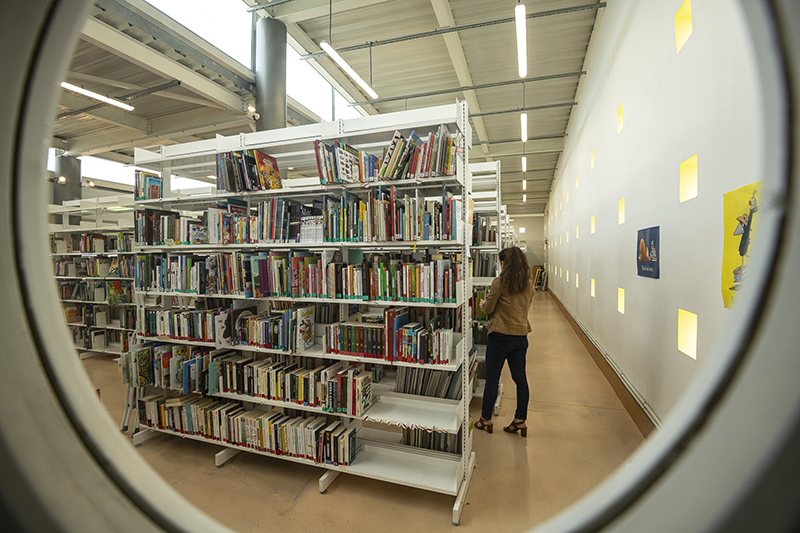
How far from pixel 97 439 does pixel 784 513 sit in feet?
2.71

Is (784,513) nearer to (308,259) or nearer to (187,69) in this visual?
(308,259)

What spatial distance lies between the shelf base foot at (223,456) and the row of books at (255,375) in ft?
1.60

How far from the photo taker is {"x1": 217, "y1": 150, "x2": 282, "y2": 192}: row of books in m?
2.89

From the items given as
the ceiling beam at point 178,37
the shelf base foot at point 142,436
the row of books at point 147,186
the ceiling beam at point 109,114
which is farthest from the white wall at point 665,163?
the ceiling beam at point 109,114

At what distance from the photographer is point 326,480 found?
2.55 meters

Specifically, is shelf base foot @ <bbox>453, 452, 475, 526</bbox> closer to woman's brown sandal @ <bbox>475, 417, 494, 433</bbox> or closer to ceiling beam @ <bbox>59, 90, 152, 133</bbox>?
woman's brown sandal @ <bbox>475, 417, 494, 433</bbox>

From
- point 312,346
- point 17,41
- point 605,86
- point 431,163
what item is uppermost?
point 605,86

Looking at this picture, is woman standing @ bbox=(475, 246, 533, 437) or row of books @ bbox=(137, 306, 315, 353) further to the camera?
woman standing @ bbox=(475, 246, 533, 437)

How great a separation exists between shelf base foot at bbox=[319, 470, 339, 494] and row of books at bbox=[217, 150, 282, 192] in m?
2.32

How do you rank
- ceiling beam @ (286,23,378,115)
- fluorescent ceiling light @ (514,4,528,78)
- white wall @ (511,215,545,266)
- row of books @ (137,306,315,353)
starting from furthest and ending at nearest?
white wall @ (511,215,545,266)
ceiling beam @ (286,23,378,115)
fluorescent ceiling light @ (514,4,528,78)
row of books @ (137,306,315,353)

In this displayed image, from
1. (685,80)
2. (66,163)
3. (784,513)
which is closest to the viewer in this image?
(784,513)

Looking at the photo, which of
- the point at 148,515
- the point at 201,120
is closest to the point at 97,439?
the point at 148,515

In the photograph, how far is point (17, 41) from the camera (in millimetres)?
464

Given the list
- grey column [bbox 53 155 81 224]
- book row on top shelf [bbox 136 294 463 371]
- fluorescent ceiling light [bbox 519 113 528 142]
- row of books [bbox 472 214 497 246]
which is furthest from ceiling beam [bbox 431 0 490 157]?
grey column [bbox 53 155 81 224]
